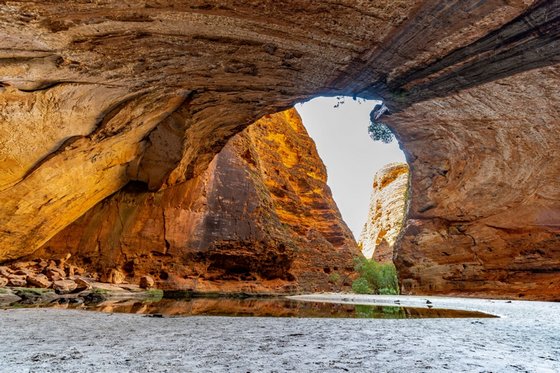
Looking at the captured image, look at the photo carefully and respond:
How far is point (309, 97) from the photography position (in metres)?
9.45

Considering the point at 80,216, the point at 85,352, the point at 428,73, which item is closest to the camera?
the point at 85,352

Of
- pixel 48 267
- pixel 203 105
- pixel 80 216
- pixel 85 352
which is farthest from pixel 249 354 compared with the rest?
pixel 80 216

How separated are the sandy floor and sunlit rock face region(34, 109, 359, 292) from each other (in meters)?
11.7

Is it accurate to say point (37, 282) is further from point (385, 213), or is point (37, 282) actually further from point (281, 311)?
point (385, 213)

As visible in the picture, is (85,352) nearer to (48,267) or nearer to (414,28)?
(414,28)

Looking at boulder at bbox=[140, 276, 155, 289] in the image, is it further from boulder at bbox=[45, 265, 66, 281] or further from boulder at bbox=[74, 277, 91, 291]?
boulder at bbox=[45, 265, 66, 281]

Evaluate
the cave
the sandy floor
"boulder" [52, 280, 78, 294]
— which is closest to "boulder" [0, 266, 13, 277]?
the cave

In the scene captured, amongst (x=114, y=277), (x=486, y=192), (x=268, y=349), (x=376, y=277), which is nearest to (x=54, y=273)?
(x=114, y=277)

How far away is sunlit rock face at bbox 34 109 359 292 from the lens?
47.2 feet

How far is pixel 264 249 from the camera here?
18.2m

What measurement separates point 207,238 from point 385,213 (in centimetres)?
3139

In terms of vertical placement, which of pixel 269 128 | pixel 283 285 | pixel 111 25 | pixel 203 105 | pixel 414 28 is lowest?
pixel 283 285

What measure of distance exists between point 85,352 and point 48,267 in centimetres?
1240

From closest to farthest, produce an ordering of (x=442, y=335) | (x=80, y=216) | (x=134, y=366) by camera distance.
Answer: (x=134, y=366) < (x=442, y=335) < (x=80, y=216)
